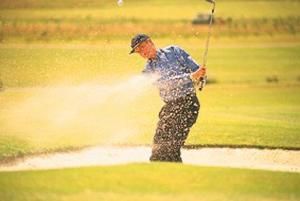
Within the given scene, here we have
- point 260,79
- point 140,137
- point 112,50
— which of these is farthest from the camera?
point 112,50

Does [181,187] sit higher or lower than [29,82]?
higher

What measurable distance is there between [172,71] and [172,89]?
0.85ft

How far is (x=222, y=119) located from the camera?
561 inches

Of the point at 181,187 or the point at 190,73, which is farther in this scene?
the point at 190,73

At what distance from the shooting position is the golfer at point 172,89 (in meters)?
9.05

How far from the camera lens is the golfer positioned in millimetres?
9047

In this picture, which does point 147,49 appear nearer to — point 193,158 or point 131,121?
point 193,158

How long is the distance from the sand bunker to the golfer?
1165 millimetres

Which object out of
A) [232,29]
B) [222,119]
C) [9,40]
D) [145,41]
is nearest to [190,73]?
[145,41]

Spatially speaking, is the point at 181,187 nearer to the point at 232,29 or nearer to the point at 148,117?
the point at 148,117

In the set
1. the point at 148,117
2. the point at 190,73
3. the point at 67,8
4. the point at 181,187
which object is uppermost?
the point at 190,73

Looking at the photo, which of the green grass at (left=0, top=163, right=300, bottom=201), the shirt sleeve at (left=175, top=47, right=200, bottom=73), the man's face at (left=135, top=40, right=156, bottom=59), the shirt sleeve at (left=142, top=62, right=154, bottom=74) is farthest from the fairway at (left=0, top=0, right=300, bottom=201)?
the shirt sleeve at (left=175, top=47, right=200, bottom=73)

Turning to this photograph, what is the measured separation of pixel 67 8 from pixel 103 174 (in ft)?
214

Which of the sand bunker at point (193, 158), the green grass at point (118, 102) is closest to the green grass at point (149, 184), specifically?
the sand bunker at point (193, 158)
